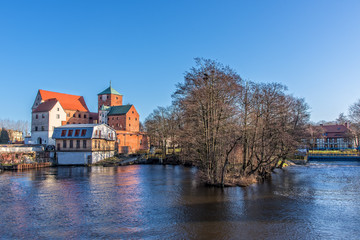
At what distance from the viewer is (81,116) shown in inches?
3098

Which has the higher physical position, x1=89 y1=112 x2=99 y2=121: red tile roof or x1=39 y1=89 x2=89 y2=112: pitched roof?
x1=39 y1=89 x2=89 y2=112: pitched roof

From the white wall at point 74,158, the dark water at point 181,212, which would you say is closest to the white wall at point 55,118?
the white wall at point 74,158

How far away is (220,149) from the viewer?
24844 mm

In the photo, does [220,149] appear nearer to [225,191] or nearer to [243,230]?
[225,191]

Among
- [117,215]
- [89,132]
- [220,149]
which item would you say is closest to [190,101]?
[220,149]

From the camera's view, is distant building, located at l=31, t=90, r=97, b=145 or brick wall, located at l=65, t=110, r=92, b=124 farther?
brick wall, located at l=65, t=110, r=92, b=124

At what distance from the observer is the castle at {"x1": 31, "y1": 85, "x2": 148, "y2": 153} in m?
66.6

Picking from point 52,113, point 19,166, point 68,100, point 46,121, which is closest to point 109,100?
point 68,100

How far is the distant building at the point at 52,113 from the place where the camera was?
66.2 m

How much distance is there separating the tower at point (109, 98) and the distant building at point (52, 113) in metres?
10.4

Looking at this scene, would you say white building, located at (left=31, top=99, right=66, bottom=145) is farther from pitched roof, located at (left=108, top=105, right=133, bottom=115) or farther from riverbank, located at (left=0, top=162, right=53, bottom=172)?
riverbank, located at (left=0, top=162, right=53, bottom=172)

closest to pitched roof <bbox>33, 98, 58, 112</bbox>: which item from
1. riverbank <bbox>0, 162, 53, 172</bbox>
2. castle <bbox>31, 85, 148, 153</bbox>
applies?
castle <bbox>31, 85, 148, 153</bbox>

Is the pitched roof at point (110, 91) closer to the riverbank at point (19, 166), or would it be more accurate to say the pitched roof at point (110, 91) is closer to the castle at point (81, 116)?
the castle at point (81, 116)

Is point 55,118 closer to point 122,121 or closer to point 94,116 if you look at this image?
point 94,116
